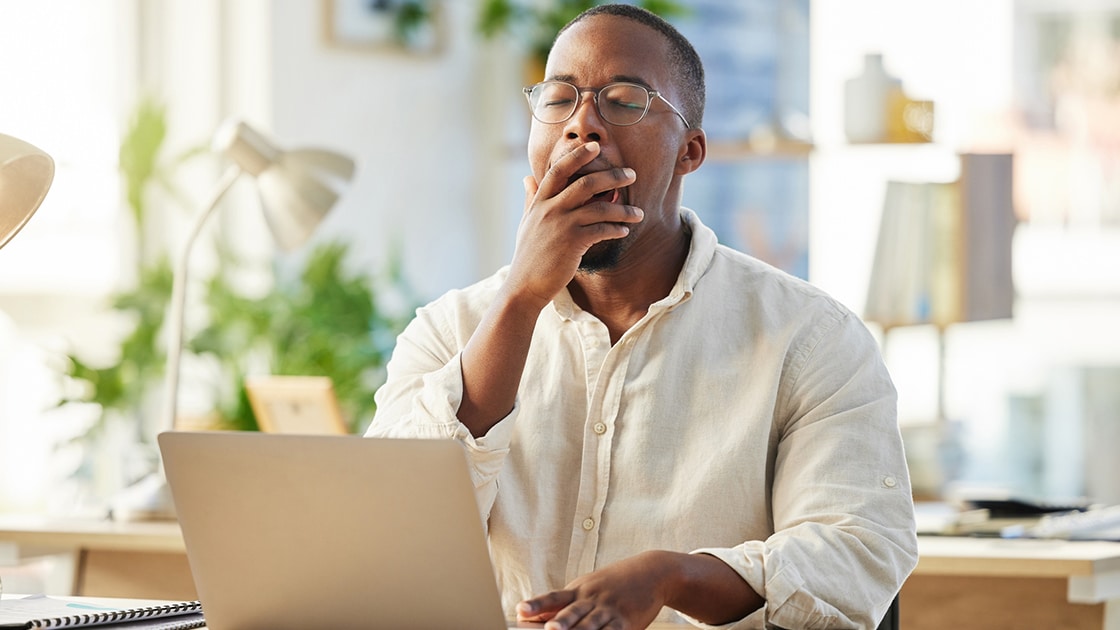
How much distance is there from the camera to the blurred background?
3828mm

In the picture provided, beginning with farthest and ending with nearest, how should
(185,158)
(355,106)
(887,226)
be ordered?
(355,106) < (185,158) < (887,226)

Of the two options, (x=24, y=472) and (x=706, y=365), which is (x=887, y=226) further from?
(x=24, y=472)

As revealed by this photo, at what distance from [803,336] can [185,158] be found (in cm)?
246

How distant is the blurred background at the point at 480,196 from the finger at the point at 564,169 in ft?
6.69

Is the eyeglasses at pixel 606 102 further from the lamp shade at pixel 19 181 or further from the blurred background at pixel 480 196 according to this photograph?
the blurred background at pixel 480 196

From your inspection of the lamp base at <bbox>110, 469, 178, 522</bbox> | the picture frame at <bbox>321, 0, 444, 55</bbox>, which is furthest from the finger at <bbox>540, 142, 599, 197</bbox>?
the picture frame at <bbox>321, 0, 444, 55</bbox>

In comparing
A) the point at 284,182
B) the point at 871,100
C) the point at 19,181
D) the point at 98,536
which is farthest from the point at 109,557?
the point at 871,100

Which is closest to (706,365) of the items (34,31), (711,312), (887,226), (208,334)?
(711,312)

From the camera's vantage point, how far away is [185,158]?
3934 millimetres

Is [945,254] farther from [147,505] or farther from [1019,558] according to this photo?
[147,505]

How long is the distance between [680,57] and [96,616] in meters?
0.93

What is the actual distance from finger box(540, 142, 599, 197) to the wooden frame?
46.3 inches

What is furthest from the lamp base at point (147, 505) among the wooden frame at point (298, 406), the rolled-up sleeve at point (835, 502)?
the rolled-up sleeve at point (835, 502)

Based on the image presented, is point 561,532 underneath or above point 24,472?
above
